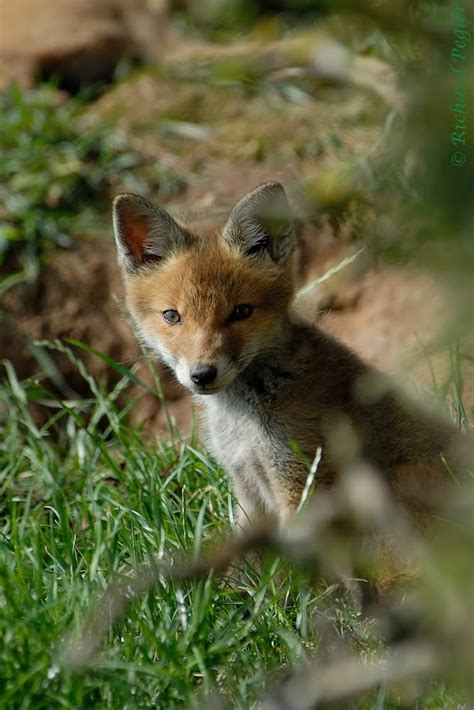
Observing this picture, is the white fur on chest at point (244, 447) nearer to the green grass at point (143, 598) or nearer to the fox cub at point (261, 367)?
the fox cub at point (261, 367)

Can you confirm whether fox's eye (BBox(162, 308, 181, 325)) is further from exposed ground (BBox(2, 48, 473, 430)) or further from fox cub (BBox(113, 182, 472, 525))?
exposed ground (BBox(2, 48, 473, 430))

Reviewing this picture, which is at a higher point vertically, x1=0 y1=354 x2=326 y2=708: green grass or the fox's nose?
the fox's nose

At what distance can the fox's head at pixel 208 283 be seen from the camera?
3887 mm

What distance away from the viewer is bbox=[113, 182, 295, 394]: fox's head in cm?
389

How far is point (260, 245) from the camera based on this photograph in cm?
421

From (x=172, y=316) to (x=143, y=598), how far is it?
1.28 m

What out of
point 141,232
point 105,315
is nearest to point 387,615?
point 141,232

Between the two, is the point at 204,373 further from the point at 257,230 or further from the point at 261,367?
the point at 257,230

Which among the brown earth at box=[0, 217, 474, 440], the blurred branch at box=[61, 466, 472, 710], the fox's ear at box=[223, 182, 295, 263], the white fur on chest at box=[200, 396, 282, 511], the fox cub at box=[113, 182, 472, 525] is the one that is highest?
the blurred branch at box=[61, 466, 472, 710]

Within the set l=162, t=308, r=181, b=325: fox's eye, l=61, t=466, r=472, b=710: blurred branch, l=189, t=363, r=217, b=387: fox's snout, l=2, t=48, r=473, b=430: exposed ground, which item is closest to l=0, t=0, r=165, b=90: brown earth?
l=2, t=48, r=473, b=430: exposed ground

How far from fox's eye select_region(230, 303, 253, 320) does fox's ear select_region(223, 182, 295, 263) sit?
30 centimetres

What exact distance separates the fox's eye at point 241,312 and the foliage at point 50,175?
105 inches

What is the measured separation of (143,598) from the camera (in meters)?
3.25

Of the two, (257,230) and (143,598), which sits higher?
(257,230)
